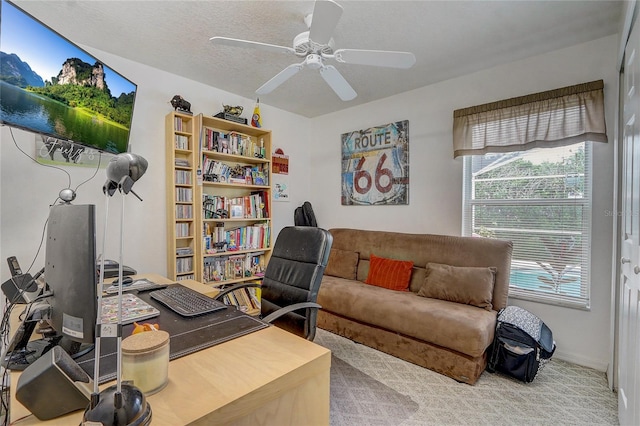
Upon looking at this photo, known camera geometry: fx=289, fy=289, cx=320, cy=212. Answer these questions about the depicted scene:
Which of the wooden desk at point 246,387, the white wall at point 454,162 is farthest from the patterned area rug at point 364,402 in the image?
the white wall at point 454,162

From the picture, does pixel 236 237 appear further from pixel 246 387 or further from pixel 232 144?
pixel 246 387

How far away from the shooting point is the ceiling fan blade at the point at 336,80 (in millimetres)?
1977

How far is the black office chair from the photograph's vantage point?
1647 mm

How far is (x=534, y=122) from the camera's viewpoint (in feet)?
8.19

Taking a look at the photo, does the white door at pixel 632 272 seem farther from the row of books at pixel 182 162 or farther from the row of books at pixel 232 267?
the row of books at pixel 182 162

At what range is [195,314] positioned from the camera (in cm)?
128

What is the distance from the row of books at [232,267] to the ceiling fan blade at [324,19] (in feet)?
7.53

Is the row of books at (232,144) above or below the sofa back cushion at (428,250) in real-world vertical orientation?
above

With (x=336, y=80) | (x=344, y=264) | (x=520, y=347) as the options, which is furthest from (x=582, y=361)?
(x=336, y=80)

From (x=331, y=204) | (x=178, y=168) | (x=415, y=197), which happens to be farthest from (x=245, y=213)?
(x=415, y=197)

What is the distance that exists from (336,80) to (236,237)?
77.0 inches

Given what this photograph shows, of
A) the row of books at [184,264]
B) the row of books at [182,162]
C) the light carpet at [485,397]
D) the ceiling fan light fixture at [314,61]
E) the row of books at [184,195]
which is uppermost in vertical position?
the ceiling fan light fixture at [314,61]

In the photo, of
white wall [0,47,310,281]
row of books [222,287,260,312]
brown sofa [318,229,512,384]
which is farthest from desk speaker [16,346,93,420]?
row of books [222,287,260,312]

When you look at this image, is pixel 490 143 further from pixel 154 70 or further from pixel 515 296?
pixel 154 70
